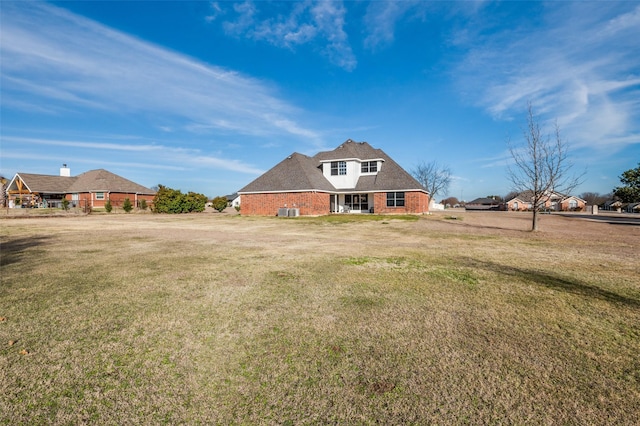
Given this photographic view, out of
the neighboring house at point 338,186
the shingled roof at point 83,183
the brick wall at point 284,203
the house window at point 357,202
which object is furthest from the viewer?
the shingled roof at point 83,183

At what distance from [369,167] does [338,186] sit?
426 centimetres

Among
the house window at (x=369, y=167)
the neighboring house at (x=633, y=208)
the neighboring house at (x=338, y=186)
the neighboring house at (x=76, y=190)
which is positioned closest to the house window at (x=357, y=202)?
the neighboring house at (x=338, y=186)

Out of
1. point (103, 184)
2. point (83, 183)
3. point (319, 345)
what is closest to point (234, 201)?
point (83, 183)

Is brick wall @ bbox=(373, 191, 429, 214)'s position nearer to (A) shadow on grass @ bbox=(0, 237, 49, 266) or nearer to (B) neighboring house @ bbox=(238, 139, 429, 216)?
(B) neighboring house @ bbox=(238, 139, 429, 216)

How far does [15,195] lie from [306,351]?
63.9 meters

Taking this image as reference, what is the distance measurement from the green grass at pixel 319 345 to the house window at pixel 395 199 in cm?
2572

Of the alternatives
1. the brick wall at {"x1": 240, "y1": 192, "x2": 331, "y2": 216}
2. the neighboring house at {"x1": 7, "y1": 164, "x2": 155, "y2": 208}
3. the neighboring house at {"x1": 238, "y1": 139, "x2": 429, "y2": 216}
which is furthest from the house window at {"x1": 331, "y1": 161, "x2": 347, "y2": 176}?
the neighboring house at {"x1": 7, "y1": 164, "x2": 155, "y2": 208}

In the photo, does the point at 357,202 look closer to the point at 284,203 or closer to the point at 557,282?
the point at 284,203

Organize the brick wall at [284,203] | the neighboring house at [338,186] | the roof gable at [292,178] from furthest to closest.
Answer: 1. the neighboring house at [338,186]
2. the roof gable at [292,178]
3. the brick wall at [284,203]

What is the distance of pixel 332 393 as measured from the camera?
2.93 metres

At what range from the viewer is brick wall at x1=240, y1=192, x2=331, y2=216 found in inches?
1224

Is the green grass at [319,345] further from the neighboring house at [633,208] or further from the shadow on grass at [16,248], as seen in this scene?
the neighboring house at [633,208]

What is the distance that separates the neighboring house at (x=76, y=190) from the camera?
149 feet

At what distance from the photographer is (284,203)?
106ft
